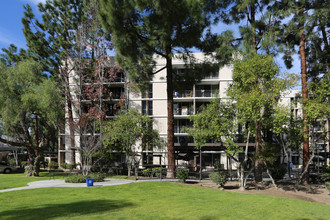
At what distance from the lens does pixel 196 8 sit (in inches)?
666

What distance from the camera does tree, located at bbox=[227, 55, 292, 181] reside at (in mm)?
14805

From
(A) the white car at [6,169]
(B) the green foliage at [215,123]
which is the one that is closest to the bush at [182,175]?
(B) the green foliage at [215,123]

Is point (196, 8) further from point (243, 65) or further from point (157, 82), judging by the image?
point (157, 82)

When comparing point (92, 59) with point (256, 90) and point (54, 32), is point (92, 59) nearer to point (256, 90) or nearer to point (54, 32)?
point (54, 32)

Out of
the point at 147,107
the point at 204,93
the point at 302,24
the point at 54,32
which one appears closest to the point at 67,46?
the point at 54,32

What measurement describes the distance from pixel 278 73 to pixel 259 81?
48.4 inches

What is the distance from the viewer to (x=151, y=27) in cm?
1877

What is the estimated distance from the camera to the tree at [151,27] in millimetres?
17297

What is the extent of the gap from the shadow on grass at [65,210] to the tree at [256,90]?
885cm

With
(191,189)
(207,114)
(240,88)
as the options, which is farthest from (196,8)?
(191,189)

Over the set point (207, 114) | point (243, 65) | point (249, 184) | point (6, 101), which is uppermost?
point (243, 65)

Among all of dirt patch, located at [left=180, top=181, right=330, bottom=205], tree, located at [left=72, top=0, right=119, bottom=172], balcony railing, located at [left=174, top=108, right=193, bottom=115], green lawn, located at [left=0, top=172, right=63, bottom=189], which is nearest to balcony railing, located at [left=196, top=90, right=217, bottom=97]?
balcony railing, located at [left=174, top=108, right=193, bottom=115]

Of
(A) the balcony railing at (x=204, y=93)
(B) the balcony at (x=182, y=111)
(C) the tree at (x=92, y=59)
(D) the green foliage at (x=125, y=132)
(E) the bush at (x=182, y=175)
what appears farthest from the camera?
(A) the balcony railing at (x=204, y=93)

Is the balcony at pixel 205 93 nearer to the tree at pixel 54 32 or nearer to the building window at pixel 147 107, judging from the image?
the building window at pixel 147 107
